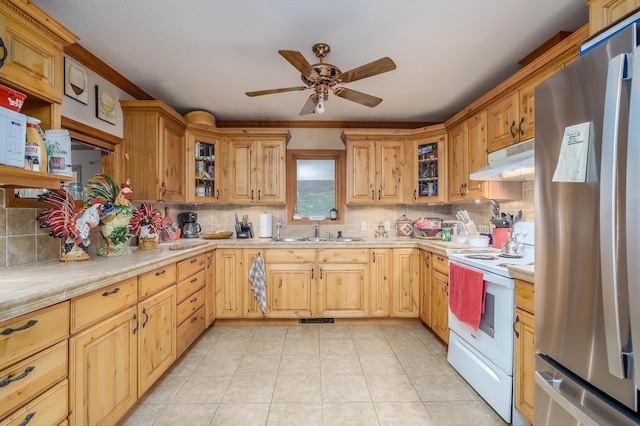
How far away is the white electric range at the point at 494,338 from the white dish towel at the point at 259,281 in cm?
184

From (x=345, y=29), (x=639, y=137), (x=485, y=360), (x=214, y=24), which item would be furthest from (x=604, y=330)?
(x=214, y=24)

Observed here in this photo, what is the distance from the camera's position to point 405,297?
10.4ft

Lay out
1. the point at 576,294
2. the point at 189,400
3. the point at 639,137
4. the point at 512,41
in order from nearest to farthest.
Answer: the point at 639,137 → the point at 576,294 → the point at 189,400 → the point at 512,41

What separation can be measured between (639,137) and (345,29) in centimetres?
167

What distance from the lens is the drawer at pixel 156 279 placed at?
1.83 metres

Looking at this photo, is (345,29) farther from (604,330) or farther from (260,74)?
(604,330)

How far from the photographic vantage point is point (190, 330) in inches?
100

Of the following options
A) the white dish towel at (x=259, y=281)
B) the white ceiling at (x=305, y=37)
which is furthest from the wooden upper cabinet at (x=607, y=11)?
the white dish towel at (x=259, y=281)

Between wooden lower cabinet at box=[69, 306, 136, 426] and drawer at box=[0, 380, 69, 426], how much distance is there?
38mm

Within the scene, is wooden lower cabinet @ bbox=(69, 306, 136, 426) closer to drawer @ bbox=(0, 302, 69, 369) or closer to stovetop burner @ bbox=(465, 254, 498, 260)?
drawer @ bbox=(0, 302, 69, 369)

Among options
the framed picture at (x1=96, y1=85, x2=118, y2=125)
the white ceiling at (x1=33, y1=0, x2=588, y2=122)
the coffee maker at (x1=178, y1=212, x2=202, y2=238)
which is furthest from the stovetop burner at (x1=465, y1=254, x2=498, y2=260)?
the framed picture at (x1=96, y1=85, x2=118, y2=125)

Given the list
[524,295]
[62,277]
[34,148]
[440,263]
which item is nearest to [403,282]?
[440,263]

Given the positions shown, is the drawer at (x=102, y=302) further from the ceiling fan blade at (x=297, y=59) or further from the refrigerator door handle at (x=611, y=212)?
the refrigerator door handle at (x=611, y=212)

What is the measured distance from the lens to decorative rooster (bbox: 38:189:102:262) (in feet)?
5.54
